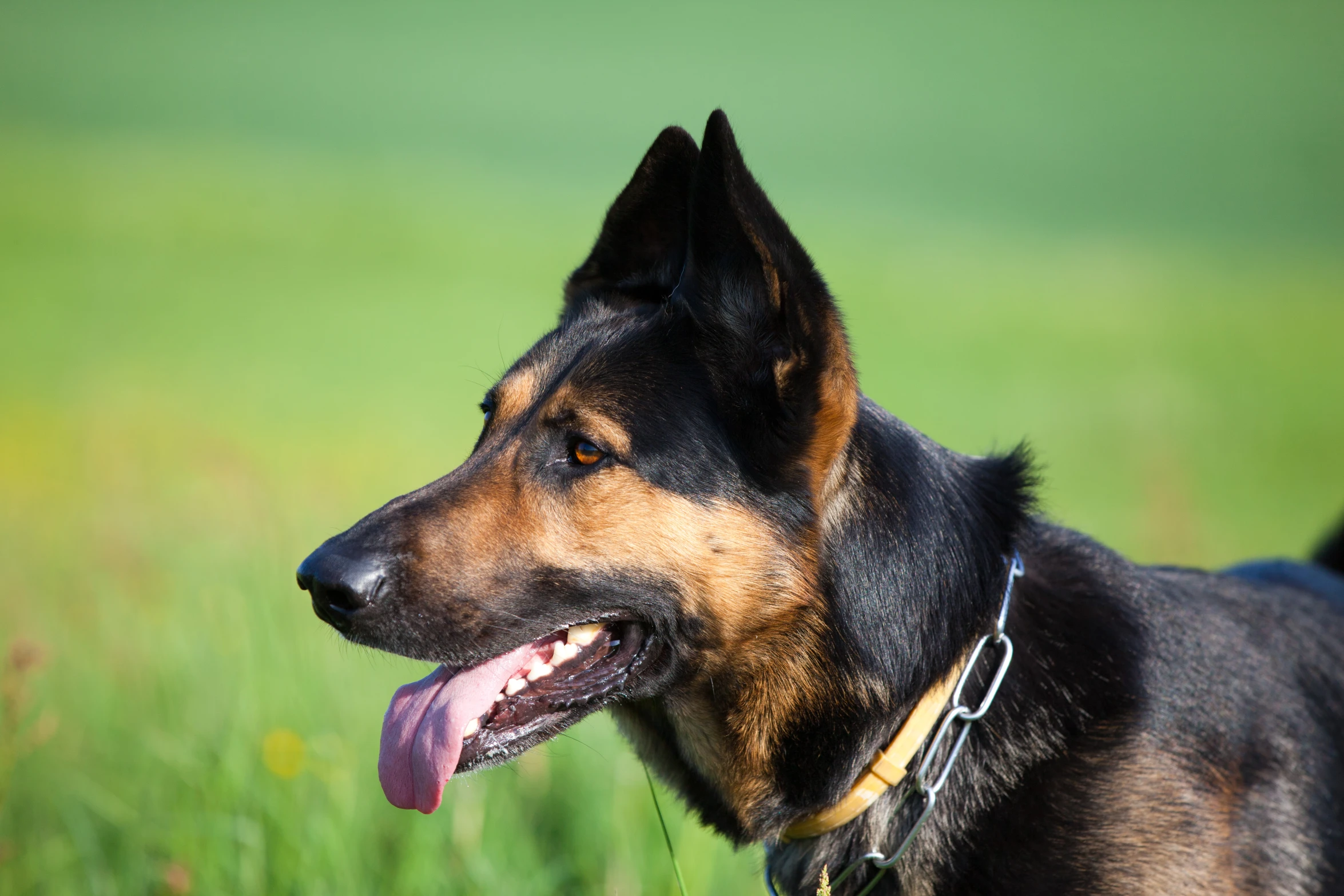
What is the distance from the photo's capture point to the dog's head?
8.89 ft

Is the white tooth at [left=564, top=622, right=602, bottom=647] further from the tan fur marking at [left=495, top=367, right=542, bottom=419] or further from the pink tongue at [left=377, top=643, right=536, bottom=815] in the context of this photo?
the tan fur marking at [left=495, top=367, right=542, bottom=419]

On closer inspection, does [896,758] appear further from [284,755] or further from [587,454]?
[284,755]

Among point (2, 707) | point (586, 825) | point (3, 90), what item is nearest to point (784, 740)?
point (586, 825)

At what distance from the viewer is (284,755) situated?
3.85m

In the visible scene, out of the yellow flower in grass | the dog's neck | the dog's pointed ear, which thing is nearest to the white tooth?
the dog's neck

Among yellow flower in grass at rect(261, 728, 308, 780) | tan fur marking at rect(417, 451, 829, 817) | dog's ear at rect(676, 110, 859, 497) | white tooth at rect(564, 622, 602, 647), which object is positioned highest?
dog's ear at rect(676, 110, 859, 497)

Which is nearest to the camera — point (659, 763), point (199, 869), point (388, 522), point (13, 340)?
point (388, 522)

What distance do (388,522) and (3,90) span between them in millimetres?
27613

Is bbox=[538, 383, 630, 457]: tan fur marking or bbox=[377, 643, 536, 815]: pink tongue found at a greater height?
bbox=[538, 383, 630, 457]: tan fur marking

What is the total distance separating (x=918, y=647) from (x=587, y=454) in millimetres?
1041

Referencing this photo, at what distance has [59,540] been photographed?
25.1 ft

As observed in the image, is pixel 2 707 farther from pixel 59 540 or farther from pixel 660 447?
pixel 59 540

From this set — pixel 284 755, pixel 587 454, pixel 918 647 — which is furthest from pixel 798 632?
pixel 284 755

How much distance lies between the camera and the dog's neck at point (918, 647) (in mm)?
2770
